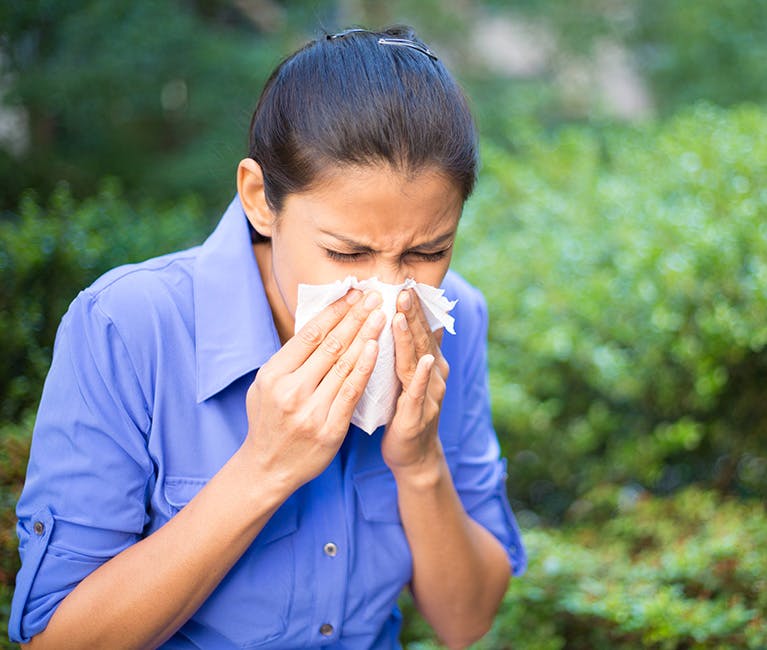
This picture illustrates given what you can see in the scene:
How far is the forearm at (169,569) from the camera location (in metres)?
1.69

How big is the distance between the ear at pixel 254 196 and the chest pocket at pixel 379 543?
0.56 meters

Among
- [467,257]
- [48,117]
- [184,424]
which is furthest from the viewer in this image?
[48,117]

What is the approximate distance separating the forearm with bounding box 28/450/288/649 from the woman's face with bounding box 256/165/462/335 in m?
0.40

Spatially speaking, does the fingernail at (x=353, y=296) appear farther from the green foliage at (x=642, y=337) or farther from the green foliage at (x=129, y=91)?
the green foliage at (x=129, y=91)

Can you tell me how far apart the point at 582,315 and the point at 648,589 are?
1091mm

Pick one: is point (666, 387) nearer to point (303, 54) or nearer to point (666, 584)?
point (666, 584)

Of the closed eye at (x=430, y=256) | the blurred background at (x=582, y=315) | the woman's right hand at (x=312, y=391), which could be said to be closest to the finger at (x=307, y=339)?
the woman's right hand at (x=312, y=391)

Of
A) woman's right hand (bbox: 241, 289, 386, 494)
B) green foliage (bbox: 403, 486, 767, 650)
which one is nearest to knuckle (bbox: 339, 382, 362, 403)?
woman's right hand (bbox: 241, 289, 386, 494)

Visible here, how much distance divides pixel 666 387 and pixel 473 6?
6045 millimetres

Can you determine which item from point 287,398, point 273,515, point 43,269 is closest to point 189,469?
point 273,515

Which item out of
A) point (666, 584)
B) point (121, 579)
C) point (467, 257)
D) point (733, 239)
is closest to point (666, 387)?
point (733, 239)

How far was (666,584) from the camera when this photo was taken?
8.70ft

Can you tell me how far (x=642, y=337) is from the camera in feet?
10.5

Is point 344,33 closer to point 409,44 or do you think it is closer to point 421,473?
point 409,44
